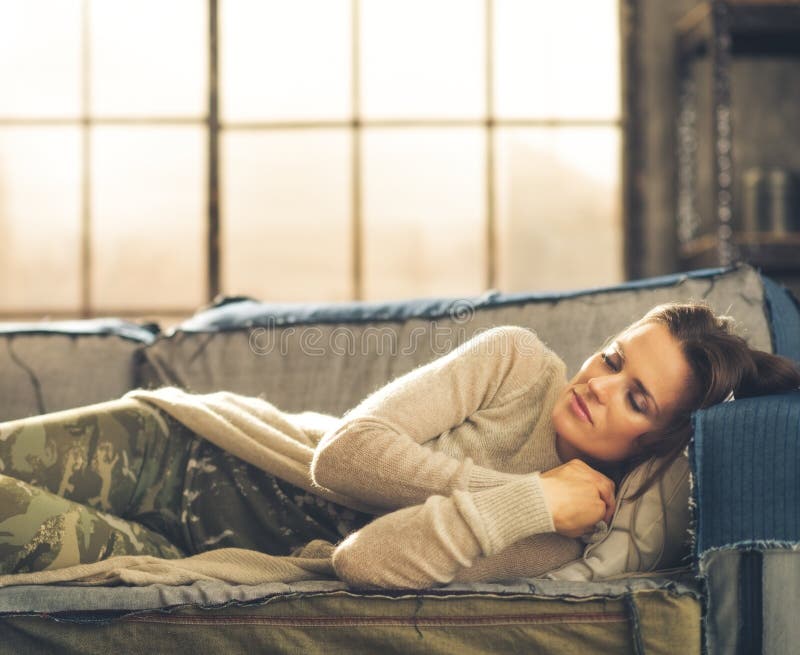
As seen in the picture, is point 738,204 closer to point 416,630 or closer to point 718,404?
point 718,404

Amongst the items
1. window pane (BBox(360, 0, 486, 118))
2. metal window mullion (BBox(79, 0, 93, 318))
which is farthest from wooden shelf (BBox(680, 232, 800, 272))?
metal window mullion (BBox(79, 0, 93, 318))

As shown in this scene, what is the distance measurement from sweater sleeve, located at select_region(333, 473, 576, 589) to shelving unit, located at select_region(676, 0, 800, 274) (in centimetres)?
182

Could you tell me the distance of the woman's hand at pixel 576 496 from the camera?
1.38m

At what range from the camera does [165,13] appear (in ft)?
11.3

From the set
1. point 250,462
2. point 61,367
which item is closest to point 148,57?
point 61,367

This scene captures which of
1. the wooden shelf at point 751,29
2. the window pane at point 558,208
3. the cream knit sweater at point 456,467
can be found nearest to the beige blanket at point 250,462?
the cream knit sweater at point 456,467

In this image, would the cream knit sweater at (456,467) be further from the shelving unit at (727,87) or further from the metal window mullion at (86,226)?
the metal window mullion at (86,226)

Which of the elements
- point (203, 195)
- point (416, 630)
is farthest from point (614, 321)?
point (203, 195)

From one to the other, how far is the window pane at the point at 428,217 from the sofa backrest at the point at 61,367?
4.65ft

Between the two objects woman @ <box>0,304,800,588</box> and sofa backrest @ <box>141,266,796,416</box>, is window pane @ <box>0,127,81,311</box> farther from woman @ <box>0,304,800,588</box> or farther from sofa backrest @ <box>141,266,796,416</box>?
woman @ <box>0,304,800,588</box>

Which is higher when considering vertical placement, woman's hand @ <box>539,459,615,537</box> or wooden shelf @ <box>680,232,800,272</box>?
wooden shelf @ <box>680,232,800,272</box>

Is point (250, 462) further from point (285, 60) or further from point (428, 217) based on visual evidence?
point (285, 60)

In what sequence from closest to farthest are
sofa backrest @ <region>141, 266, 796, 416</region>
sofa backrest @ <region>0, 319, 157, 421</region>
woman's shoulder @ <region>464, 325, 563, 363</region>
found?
woman's shoulder @ <region>464, 325, 563, 363</region>, sofa backrest @ <region>141, 266, 796, 416</region>, sofa backrest @ <region>0, 319, 157, 421</region>

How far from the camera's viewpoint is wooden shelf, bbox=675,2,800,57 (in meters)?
2.98
